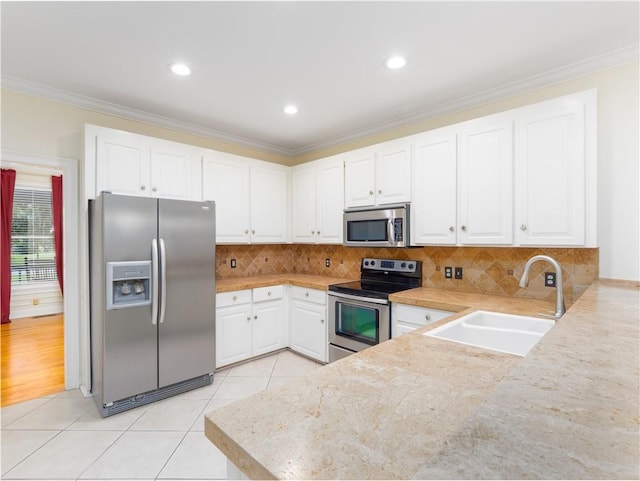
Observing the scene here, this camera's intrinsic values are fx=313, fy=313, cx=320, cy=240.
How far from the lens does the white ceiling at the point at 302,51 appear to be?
172 centimetres

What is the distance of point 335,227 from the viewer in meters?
3.53

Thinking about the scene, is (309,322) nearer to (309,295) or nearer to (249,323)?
(309,295)

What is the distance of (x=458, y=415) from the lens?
81 centimetres

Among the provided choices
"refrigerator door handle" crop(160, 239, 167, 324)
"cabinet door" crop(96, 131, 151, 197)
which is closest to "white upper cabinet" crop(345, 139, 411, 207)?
"refrigerator door handle" crop(160, 239, 167, 324)

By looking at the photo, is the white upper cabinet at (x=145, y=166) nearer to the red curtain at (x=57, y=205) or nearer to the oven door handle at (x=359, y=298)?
the oven door handle at (x=359, y=298)

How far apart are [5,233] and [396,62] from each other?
20.4 feet

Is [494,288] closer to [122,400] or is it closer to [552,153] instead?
[552,153]

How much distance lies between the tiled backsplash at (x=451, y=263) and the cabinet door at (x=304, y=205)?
0.40 m

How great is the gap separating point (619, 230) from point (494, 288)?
2.97ft

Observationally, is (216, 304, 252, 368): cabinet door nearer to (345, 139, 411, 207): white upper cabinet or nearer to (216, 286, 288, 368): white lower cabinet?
(216, 286, 288, 368): white lower cabinet

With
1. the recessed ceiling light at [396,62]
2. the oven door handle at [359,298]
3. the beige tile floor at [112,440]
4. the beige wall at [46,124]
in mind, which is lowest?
the beige tile floor at [112,440]

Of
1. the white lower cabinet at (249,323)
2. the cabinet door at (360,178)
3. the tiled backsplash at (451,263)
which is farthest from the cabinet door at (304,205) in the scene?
the white lower cabinet at (249,323)

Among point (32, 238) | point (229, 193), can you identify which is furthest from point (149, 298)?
point (32, 238)

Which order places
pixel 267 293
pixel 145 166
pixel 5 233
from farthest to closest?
pixel 5 233 → pixel 267 293 → pixel 145 166
